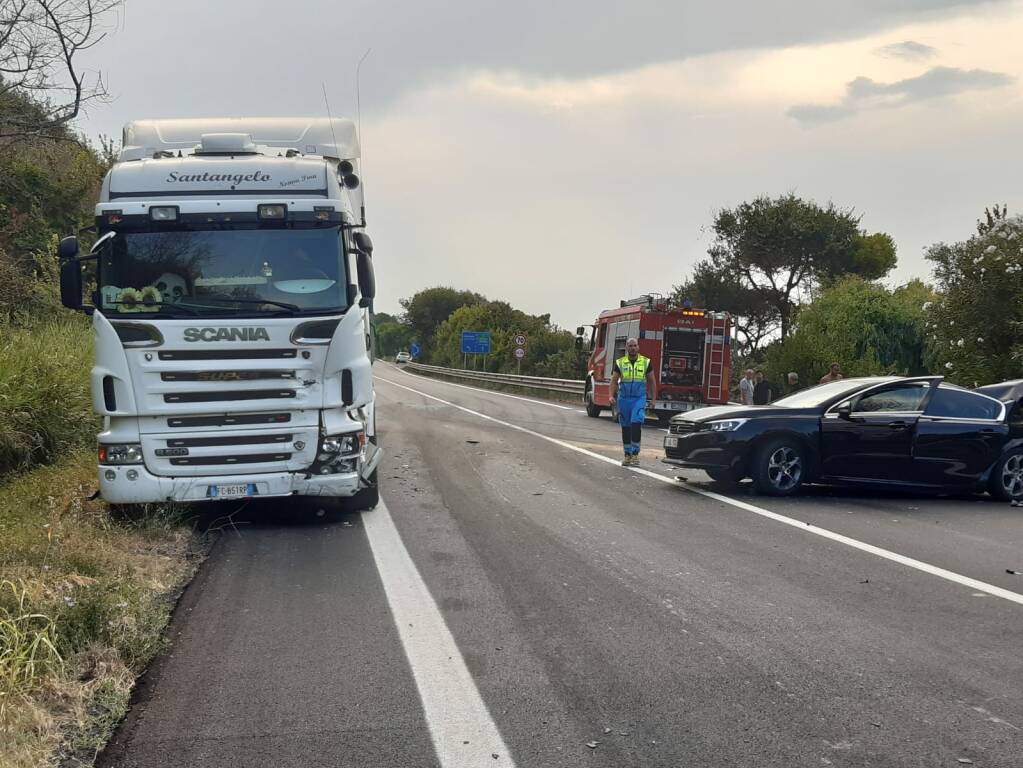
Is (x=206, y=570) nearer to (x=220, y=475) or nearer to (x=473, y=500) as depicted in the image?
(x=220, y=475)

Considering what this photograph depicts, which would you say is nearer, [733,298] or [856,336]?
[856,336]

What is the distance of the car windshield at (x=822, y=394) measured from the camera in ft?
38.9

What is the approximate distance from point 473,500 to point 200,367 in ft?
11.3

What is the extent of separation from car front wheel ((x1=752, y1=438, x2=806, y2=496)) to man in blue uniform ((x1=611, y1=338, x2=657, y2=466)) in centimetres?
255

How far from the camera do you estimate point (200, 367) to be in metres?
8.18

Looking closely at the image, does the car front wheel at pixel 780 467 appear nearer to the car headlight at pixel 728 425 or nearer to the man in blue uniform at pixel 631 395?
the car headlight at pixel 728 425

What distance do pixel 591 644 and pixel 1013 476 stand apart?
28.1ft

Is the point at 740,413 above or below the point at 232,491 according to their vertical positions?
above

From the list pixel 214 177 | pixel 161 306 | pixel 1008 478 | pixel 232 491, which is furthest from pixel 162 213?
pixel 1008 478

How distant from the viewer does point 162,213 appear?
335 inches

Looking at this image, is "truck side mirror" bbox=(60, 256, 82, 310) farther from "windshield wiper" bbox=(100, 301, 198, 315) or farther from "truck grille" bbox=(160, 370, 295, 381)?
"truck grille" bbox=(160, 370, 295, 381)

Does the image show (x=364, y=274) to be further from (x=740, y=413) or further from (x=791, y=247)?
A: (x=791, y=247)

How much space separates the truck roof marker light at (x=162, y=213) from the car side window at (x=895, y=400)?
7.71 meters

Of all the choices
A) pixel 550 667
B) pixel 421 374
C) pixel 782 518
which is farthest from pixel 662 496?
pixel 421 374
